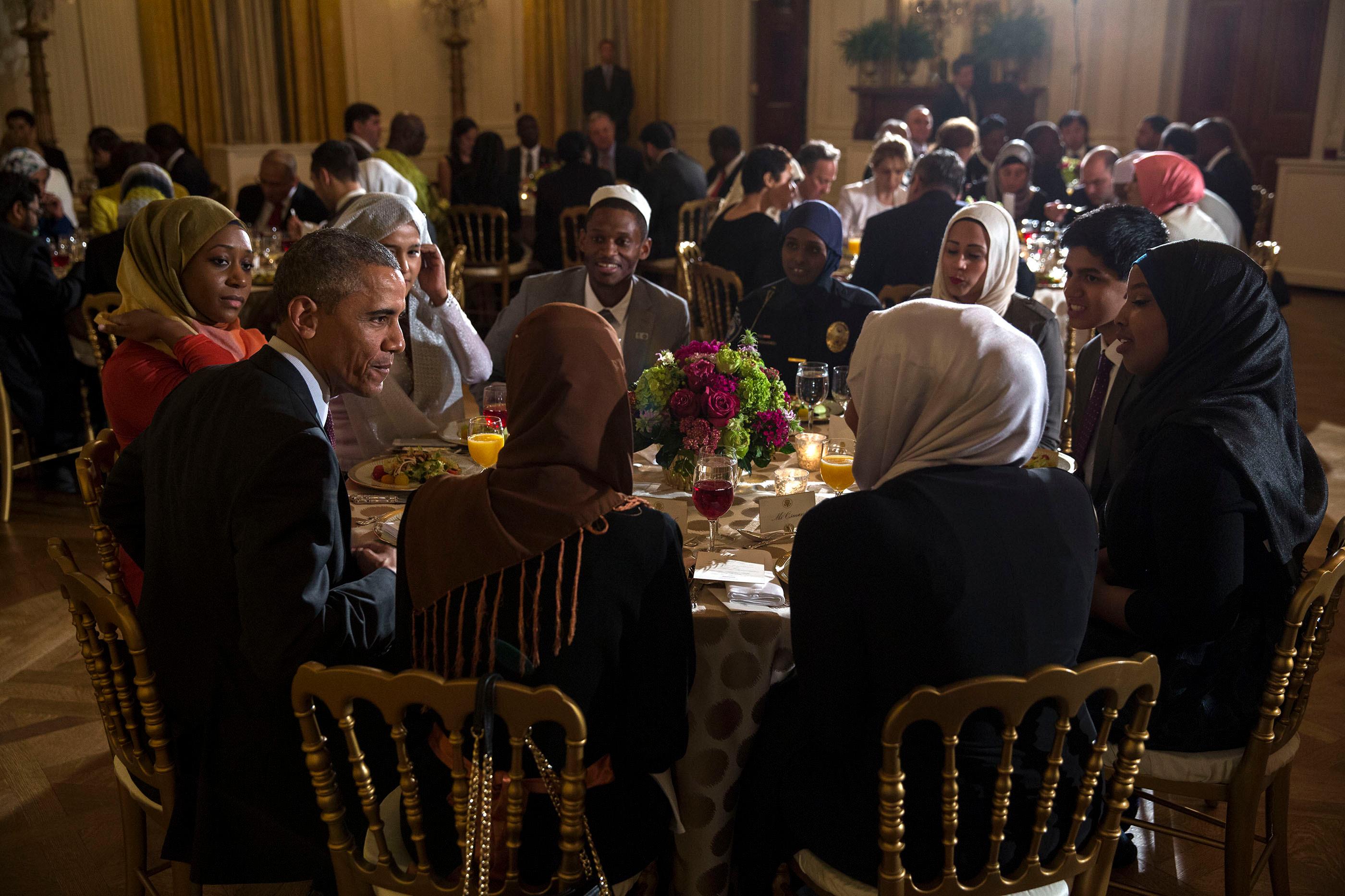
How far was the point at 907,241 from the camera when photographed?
4.64m

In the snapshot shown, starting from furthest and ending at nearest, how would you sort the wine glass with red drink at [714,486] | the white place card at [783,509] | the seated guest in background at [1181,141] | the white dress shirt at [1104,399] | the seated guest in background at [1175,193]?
the seated guest in background at [1181,141]
the seated guest in background at [1175,193]
the white dress shirt at [1104,399]
the white place card at [783,509]
the wine glass with red drink at [714,486]

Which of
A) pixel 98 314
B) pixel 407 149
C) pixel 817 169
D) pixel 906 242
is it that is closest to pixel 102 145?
pixel 407 149

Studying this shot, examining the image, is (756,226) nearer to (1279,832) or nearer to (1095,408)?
(1095,408)

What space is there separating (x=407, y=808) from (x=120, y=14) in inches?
411

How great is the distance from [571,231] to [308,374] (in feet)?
17.0

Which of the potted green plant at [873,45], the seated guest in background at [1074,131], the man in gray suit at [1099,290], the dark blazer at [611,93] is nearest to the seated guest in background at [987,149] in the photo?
the seated guest in background at [1074,131]

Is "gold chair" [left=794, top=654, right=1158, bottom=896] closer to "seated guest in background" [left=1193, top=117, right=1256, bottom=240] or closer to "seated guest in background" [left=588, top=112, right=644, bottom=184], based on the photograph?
"seated guest in background" [left=1193, top=117, right=1256, bottom=240]

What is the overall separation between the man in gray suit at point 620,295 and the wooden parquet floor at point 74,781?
1.59 metres

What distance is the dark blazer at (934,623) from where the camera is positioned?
1459mm

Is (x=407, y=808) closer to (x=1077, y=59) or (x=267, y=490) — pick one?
(x=267, y=490)

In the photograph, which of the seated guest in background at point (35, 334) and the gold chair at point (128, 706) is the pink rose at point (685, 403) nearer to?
the gold chair at point (128, 706)

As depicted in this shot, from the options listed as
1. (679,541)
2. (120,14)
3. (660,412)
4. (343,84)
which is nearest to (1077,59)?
(343,84)

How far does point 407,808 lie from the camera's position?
140cm

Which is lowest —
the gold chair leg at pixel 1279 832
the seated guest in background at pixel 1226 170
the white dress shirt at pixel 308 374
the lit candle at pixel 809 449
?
the gold chair leg at pixel 1279 832
